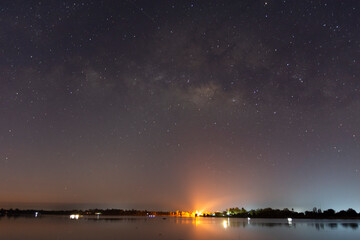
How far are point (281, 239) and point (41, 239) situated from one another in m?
32.9

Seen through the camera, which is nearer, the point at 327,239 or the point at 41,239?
the point at 41,239

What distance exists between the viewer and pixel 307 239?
4859 centimetres

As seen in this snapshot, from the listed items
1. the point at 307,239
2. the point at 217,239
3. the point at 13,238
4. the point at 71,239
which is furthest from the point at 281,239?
the point at 13,238

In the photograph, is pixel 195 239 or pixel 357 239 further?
pixel 357 239

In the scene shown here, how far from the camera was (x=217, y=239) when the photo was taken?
45.0m

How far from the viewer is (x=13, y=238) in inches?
1609

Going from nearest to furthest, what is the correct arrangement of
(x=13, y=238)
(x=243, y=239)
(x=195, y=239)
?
(x=13, y=238)
(x=195, y=239)
(x=243, y=239)

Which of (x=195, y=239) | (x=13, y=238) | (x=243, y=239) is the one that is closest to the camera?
(x=13, y=238)

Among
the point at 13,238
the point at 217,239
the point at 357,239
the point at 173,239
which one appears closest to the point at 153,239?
the point at 173,239

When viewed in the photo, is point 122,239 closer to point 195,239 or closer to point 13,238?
point 195,239

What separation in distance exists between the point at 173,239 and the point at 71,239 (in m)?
12.9

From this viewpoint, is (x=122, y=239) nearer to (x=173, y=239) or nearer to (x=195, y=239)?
(x=173, y=239)

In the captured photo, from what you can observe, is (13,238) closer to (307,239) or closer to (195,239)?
(195,239)

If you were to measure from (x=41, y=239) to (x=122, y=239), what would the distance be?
10.0 meters
